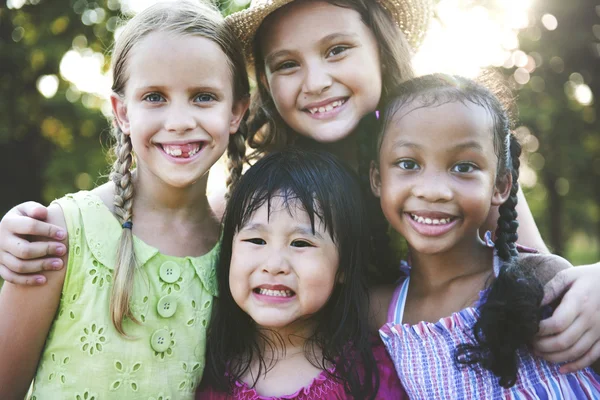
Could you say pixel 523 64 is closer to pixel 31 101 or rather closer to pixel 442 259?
pixel 31 101

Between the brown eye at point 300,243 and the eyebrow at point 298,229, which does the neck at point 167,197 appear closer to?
the eyebrow at point 298,229

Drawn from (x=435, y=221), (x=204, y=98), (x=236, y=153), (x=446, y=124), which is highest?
(x=204, y=98)

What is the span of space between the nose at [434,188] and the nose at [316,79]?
2.22 feet

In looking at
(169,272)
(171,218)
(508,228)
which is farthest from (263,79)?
(508,228)

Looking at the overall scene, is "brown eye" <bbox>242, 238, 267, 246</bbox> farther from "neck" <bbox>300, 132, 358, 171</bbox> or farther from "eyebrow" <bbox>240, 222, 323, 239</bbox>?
"neck" <bbox>300, 132, 358, 171</bbox>

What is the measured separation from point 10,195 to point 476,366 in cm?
842

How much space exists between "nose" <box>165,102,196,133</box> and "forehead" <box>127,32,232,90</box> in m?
0.09

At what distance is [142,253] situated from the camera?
7.87ft

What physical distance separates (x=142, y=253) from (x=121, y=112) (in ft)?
1.95

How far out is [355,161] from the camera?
10.1ft

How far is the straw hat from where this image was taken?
2.80 metres

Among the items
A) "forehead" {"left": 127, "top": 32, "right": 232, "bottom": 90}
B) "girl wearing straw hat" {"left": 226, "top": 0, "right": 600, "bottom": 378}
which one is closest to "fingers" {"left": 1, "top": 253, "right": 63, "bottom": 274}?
"forehead" {"left": 127, "top": 32, "right": 232, "bottom": 90}

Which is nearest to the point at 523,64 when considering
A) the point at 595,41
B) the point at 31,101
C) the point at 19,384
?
the point at 595,41

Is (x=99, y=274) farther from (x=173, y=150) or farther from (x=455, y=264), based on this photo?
(x=455, y=264)
